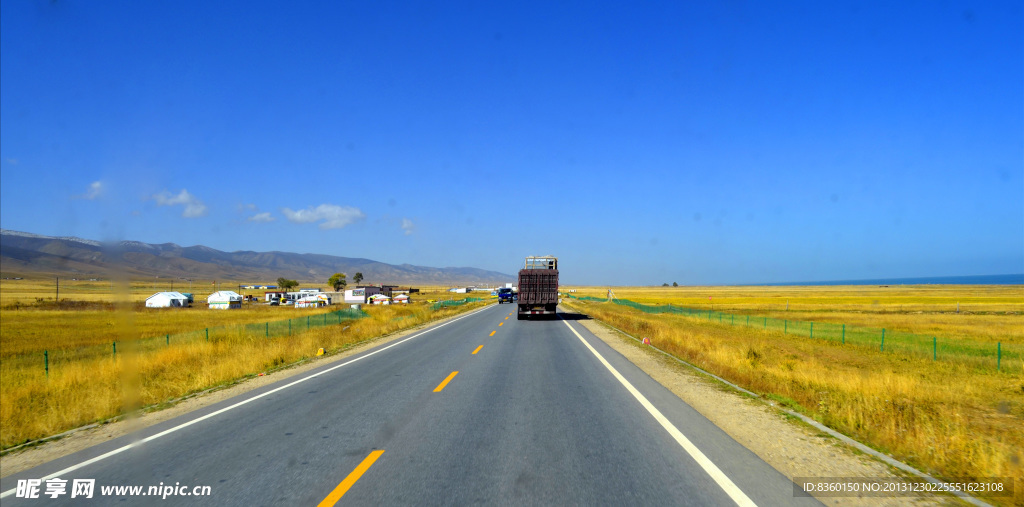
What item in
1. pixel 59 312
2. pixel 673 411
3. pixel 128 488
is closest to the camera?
pixel 128 488

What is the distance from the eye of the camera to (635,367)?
13.5 m

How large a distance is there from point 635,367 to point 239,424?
9382mm

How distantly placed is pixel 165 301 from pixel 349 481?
84.0 meters

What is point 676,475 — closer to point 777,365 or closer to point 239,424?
point 239,424

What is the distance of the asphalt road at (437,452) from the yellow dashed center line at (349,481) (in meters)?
0.01

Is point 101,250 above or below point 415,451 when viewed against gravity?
above

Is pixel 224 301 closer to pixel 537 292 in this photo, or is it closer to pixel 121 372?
pixel 537 292

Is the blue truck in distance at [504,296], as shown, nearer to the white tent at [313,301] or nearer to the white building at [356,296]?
the white building at [356,296]

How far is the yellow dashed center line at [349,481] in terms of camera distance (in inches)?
180

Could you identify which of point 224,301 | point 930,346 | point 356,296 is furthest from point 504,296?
point 930,346

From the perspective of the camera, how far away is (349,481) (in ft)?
16.6

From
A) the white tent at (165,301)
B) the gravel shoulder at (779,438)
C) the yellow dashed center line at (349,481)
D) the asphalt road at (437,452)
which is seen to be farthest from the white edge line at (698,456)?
the white tent at (165,301)

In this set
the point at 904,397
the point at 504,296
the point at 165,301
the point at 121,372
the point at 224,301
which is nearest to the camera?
the point at 904,397

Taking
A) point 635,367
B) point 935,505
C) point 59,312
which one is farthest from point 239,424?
point 59,312
